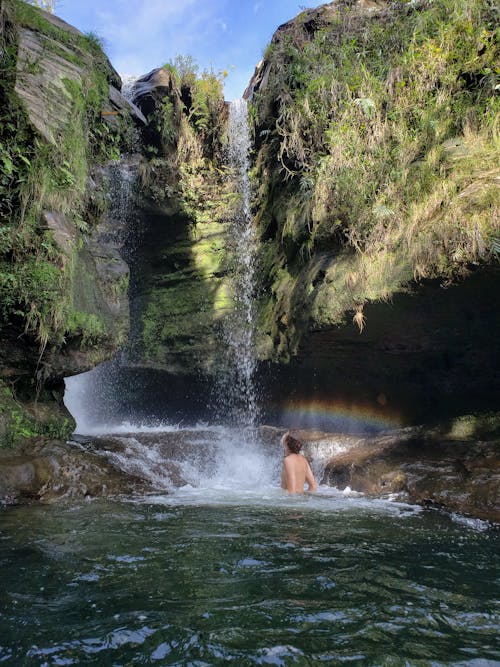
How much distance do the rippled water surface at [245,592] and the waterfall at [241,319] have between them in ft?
21.5

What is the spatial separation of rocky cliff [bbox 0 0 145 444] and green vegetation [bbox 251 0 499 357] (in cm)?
368

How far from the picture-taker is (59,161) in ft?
25.5

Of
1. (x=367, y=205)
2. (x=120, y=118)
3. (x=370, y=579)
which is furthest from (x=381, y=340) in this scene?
(x=120, y=118)

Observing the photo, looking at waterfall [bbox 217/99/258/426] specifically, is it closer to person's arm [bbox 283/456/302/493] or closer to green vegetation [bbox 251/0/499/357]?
green vegetation [bbox 251/0/499/357]

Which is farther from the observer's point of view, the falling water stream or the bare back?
the bare back

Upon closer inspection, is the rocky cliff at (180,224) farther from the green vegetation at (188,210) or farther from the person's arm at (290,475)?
the person's arm at (290,475)

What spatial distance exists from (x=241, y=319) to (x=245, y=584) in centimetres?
893

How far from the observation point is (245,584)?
2922 mm

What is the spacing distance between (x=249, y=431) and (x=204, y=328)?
308cm

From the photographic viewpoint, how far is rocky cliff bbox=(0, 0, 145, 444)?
22.6 ft

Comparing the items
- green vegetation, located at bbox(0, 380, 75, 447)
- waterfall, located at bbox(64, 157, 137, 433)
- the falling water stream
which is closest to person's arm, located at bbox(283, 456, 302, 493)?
the falling water stream

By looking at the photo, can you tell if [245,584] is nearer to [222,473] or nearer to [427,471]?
[427,471]

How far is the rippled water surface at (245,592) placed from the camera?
7.00 feet

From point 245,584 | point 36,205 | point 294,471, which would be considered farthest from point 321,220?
point 245,584
